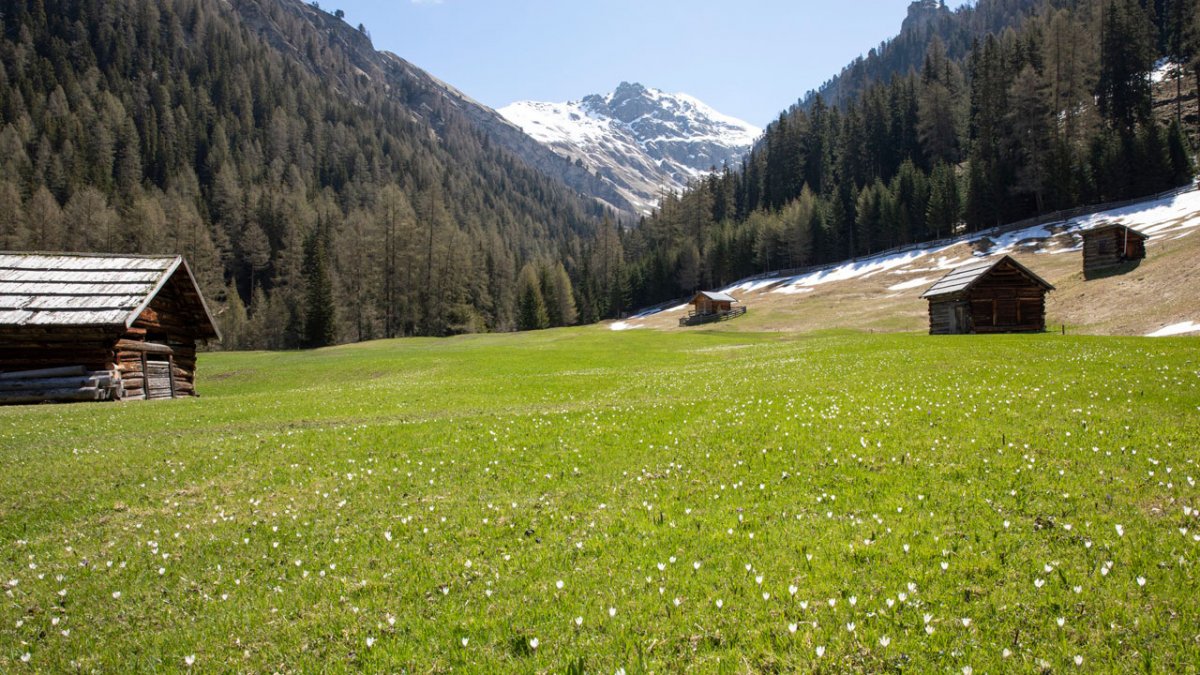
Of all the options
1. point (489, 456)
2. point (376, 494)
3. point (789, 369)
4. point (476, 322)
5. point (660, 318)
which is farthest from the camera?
point (660, 318)

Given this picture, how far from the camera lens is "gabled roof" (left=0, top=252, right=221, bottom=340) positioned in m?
25.4

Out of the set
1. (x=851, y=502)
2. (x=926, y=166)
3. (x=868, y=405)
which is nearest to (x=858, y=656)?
(x=851, y=502)

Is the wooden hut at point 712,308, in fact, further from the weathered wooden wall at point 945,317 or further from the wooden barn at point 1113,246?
the wooden barn at point 1113,246

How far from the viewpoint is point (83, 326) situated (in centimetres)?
2533

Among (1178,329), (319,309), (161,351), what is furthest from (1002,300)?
(319,309)

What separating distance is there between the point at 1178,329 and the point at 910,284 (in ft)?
177

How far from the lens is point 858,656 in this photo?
15.6 ft

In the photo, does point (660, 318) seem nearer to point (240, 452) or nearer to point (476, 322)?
point (476, 322)

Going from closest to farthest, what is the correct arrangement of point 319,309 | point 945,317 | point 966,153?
point 945,317, point 319,309, point 966,153

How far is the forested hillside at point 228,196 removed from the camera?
9300cm

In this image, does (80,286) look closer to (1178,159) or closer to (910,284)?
(910,284)

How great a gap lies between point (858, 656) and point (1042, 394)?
14508 millimetres

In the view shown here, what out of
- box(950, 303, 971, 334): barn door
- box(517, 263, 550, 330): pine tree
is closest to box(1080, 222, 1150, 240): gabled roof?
box(950, 303, 971, 334): barn door

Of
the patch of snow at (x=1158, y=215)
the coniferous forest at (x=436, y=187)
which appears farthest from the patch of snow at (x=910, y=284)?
the coniferous forest at (x=436, y=187)
